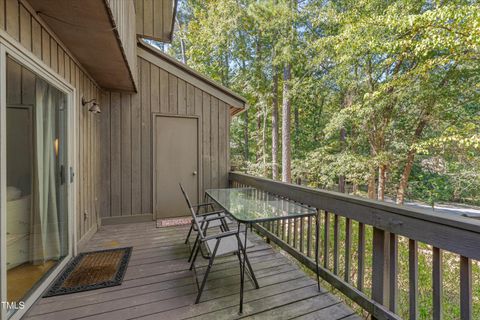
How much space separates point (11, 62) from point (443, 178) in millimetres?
13009

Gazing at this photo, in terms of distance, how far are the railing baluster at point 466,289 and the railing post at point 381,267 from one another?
45cm

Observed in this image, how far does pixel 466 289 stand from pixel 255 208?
151 cm

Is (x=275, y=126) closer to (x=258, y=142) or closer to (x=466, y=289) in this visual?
(x=258, y=142)

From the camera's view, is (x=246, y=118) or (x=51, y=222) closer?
(x=51, y=222)

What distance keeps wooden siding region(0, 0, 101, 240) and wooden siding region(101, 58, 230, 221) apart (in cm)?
20

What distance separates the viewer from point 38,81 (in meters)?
1.98

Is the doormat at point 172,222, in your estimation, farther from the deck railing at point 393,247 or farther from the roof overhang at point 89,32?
the roof overhang at point 89,32

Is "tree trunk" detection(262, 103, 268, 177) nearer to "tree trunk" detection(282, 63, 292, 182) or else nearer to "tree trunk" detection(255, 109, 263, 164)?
"tree trunk" detection(255, 109, 263, 164)

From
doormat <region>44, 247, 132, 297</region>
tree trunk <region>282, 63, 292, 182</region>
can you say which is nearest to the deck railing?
doormat <region>44, 247, 132, 297</region>

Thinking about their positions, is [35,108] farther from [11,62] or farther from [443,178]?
[443,178]

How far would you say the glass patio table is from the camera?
191 centimetres

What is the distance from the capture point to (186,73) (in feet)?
14.0

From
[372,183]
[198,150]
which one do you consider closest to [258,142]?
[372,183]

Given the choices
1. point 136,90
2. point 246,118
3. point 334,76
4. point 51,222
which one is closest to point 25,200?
point 51,222
